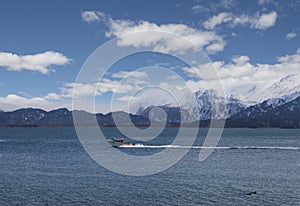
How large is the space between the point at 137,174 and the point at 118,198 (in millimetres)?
23628

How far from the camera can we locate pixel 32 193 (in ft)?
199

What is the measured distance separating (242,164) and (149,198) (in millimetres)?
48869

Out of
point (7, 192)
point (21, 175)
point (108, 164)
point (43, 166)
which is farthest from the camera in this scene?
point (108, 164)

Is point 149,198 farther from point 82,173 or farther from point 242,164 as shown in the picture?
point 242,164

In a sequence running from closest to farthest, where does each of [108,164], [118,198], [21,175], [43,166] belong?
[118,198] → [21,175] → [43,166] → [108,164]

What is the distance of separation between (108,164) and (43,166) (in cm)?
1655

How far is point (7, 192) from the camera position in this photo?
203 ft

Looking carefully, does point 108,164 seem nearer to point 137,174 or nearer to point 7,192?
point 137,174

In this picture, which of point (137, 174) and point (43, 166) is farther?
point (43, 166)

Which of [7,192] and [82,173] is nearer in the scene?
[7,192]

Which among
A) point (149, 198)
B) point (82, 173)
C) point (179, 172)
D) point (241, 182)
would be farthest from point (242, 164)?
point (149, 198)

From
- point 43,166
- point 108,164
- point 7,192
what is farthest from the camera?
point 108,164

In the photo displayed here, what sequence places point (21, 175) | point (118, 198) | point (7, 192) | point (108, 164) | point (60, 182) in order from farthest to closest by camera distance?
point (108, 164), point (21, 175), point (60, 182), point (7, 192), point (118, 198)

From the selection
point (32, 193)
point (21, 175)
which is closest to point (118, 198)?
point (32, 193)
